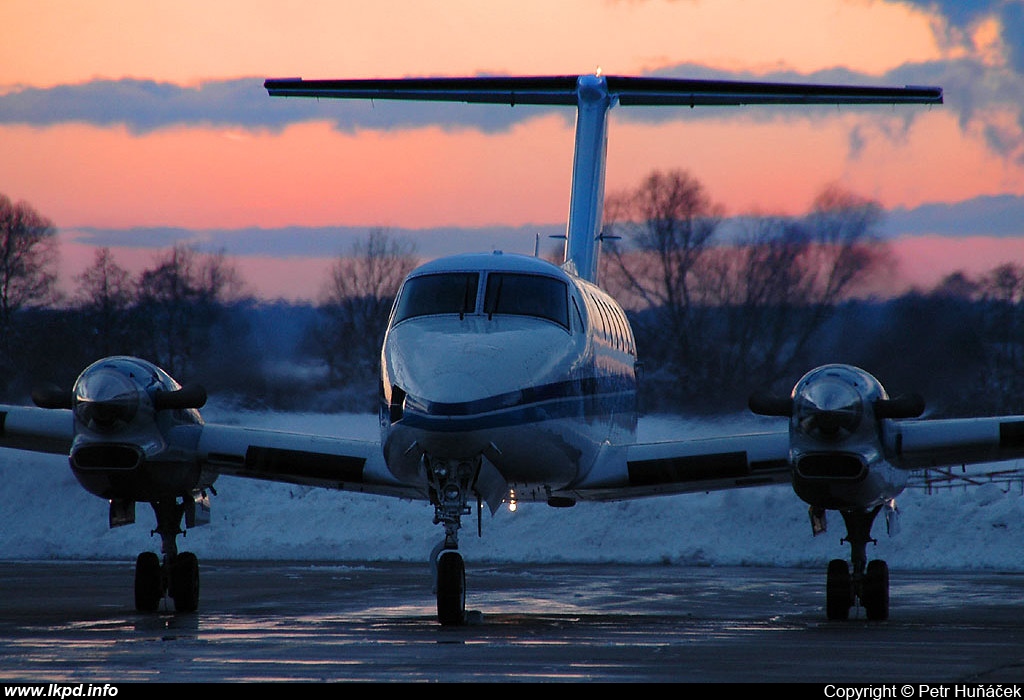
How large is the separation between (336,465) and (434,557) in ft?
9.02

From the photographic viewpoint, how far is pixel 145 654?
10180mm

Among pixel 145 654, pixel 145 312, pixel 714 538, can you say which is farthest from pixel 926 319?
pixel 145 654

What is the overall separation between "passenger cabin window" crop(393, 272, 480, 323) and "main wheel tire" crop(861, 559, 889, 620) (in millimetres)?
5203

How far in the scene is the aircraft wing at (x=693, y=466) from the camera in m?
15.2

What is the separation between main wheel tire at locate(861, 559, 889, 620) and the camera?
49.4 ft

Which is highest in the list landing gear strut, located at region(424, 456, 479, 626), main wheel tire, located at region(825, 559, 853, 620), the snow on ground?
landing gear strut, located at region(424, 456, 479, 626)

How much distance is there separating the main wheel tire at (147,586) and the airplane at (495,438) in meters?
0.02

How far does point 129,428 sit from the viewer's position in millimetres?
14820

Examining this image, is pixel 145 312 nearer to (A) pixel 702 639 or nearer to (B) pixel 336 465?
(B) pixel 336 465

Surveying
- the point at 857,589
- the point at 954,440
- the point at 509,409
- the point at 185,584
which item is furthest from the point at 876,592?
the point at 185,584

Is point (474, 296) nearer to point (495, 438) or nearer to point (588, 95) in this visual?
point (495, 438)

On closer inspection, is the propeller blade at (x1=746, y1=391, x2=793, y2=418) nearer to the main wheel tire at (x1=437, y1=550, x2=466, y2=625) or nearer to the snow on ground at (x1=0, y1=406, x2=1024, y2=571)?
the main wheel tire at (x1=437, y1=550, x2=466, y2=625)

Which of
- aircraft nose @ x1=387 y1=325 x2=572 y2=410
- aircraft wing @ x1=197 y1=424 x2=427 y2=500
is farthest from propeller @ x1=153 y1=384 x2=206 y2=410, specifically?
aircraft nose @ x1=387 y1=325 x2=572 y2=410
